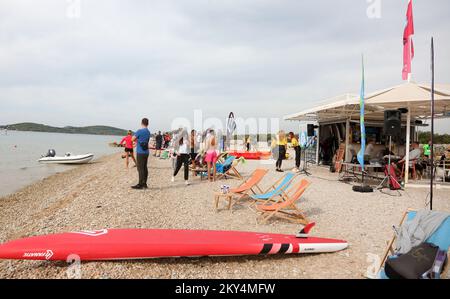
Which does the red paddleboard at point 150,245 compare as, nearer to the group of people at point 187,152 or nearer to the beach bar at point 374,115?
the group of people at point 187,152

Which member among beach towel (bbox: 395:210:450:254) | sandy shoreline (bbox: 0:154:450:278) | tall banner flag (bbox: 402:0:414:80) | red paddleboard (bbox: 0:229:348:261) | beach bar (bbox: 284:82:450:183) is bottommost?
sandy shoreline (bbox: 0:154:450:278)

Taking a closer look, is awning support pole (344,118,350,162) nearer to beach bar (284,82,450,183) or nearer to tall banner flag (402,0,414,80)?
beach bar (284,82,450,183)

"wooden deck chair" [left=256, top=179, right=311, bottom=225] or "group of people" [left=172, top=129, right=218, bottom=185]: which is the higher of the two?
"group of people" [left=172, top=129, right=218, bottom=185]

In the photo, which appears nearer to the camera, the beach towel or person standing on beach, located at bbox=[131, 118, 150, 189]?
the beach towel

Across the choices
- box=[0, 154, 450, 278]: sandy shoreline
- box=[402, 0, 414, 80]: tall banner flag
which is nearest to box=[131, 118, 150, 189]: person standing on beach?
box=[0, 154, 450, 278]: sandy shoreline

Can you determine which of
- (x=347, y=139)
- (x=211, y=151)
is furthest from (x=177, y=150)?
(x=347, y=139)

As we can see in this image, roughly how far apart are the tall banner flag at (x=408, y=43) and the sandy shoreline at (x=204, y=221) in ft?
Answer: 12.0

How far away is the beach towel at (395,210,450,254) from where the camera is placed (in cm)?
276

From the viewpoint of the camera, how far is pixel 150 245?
10.3 ft

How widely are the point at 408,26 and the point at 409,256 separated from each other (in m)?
7.97

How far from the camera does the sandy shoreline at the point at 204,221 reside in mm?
3002

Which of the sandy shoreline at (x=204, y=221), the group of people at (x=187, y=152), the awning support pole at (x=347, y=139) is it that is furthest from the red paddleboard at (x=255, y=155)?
the sandy shoreline at (x=204, y=221)

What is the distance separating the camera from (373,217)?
5031 millimetres

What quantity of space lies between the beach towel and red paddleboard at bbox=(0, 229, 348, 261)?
81cm
